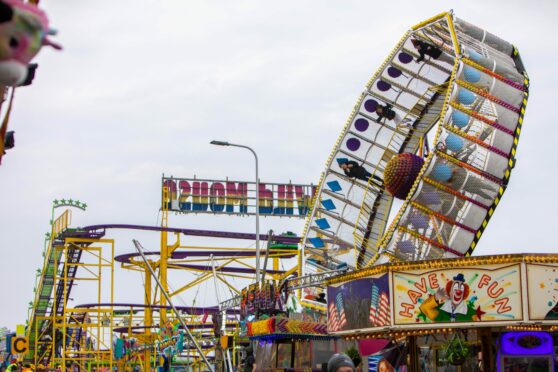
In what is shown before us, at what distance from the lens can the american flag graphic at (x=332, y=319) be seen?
30.6m

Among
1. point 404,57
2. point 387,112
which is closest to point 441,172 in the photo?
A: point 387,112

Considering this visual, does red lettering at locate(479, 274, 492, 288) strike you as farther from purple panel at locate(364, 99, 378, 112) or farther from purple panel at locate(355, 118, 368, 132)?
purple panel at locate(355, 118, 368, 132)

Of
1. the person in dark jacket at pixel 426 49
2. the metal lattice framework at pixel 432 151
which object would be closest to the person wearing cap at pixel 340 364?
the metal lattice framework at pixel 432 151

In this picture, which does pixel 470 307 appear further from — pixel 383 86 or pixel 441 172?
pixel 383 86

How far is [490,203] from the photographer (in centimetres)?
4041

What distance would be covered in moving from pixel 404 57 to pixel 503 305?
24.1 metres

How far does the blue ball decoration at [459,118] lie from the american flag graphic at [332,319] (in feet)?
38.2

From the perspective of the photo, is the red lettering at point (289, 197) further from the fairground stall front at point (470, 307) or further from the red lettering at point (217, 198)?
the fairground stall front at point (470, 307)

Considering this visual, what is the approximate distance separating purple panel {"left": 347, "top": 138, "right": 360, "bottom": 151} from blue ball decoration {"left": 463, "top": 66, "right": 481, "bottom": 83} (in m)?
9.44

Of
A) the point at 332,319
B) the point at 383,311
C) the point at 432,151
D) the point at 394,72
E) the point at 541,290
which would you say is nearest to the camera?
the point at 541,290

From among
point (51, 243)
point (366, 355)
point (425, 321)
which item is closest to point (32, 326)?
point (51, 243)

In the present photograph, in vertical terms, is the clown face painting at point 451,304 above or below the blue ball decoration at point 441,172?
below

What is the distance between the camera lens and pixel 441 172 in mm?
39656

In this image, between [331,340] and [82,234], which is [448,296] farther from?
[82,234]
